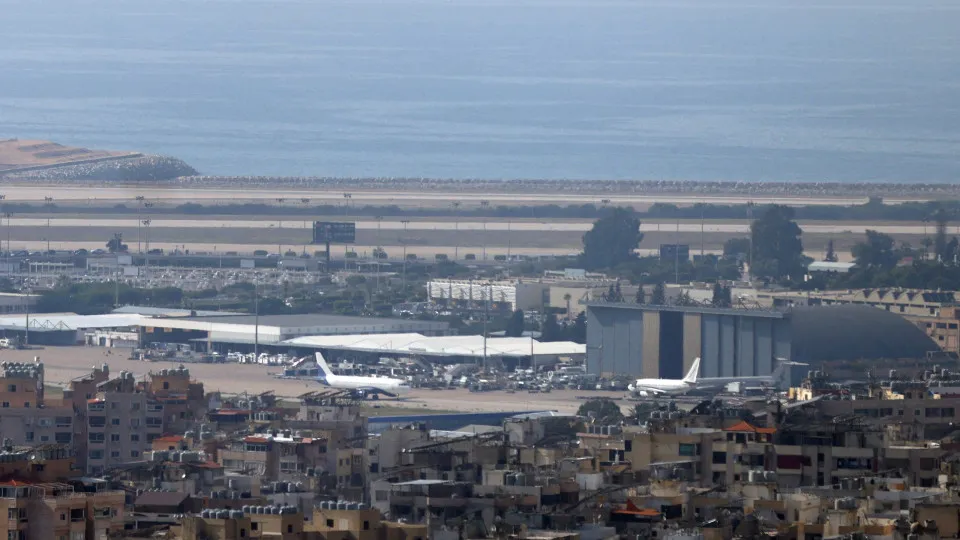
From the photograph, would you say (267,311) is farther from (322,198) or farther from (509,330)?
(322,198)

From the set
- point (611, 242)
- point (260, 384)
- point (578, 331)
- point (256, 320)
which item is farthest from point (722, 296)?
point (611, 242)

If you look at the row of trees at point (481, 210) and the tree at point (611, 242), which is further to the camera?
the row of trees at point (481, 210)

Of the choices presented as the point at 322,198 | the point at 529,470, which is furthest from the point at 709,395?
the point at 322,198

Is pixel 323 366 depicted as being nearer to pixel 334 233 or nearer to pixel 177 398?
pixel 177 398

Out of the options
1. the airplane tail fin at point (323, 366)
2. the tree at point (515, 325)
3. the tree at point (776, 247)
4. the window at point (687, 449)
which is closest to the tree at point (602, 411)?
the airplane tail fin at point (323, 366)

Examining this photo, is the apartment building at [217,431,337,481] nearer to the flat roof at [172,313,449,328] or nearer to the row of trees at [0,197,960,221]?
the flat roof at [172,313,449,328]

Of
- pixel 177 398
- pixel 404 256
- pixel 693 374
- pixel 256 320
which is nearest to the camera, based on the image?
pixel 177 398

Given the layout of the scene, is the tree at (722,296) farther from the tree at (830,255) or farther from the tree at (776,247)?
the tree at (830,255)
